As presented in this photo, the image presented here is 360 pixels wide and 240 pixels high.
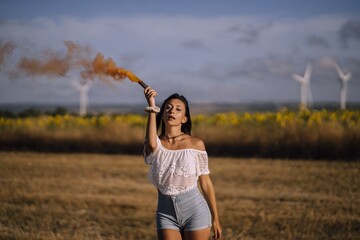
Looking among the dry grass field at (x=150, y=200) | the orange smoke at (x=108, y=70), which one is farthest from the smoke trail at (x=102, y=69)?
the dry grass field at (x=150, y=200)

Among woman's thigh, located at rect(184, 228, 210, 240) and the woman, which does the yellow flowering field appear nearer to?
the woman

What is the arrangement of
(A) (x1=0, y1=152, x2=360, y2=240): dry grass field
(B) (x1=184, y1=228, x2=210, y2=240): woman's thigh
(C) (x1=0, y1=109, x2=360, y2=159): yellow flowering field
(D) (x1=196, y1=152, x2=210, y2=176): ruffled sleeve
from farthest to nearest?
(C) (x1=0, y1=109, x2=360, y2=159): yellow flowering field → (A) (x1=0, y1=152, x2=360, y2=240): dry grass field → (D) (x1=196, y1=152, x2=210, y2=176): ruffled sleeve → (B) (x1=184, y1=228, x2=210, y2=240): woman's thigh

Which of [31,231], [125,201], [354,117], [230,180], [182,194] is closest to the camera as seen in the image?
[182,194]

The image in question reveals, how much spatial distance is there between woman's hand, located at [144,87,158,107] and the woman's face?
9.6 inches

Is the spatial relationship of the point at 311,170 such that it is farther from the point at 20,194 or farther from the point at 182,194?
the point at 182,194

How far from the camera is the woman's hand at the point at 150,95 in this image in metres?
4.13

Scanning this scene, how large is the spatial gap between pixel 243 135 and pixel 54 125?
721 cm

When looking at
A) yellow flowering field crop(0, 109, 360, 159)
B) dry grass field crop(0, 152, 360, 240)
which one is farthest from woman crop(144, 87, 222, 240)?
yellow flowering field crop(0, 109, 360, 159)

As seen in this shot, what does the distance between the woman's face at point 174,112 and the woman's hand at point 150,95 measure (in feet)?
0.80

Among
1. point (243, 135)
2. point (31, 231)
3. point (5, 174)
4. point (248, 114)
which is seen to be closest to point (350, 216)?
point (31, 231)

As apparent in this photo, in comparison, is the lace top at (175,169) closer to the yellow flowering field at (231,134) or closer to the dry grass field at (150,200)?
the dry grass field at (150,200)

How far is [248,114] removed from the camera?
63.6ft

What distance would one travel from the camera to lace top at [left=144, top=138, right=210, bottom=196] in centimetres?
415

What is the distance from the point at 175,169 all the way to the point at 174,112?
430 millimetres
